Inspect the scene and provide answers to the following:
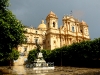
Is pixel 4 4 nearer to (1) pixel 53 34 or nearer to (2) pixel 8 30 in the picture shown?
(2) pixel 8 30

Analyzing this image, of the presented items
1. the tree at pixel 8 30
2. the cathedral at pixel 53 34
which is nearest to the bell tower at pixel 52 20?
the cathedral at pixel 53 34

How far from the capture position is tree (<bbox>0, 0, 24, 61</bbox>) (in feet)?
60.0

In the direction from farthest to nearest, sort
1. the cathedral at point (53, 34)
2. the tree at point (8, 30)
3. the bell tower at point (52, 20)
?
1. the bell tower at point (52, 20)
2. the cathedral at point (53, 34)
3. the tree at point (8, 30)

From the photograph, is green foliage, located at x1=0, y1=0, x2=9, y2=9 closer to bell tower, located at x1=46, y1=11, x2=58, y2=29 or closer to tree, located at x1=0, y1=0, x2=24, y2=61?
tree, located at x1=0, y1=0, x2=24, y2=61

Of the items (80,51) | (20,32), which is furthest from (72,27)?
(20,32)

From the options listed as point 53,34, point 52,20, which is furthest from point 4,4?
point 52,20

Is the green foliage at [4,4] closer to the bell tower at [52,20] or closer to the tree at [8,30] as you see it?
the tree at [8,30]

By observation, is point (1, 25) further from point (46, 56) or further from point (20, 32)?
point (46, 56)

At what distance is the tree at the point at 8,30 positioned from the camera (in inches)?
720

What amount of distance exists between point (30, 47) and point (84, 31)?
23409 millimetres

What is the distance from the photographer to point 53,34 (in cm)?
5578

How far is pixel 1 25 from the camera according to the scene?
1797 centimetres

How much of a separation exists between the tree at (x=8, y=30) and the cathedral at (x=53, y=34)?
111 ft

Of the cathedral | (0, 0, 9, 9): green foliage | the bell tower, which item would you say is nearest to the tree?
(0, 0, 9, 9): green foliage
